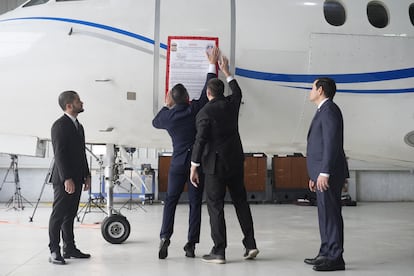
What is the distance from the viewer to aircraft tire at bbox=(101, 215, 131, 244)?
19.9ft

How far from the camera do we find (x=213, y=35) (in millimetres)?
5035

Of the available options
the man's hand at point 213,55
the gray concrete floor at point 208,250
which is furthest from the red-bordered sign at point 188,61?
the gray concrete floor at point 208,250

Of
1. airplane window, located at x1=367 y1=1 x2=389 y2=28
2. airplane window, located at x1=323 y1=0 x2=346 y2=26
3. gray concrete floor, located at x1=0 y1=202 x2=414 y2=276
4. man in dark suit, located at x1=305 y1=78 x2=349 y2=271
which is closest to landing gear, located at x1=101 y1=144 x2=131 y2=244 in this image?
gray concrete floor, located at x1=0 y1=202 x2=414 y2=276

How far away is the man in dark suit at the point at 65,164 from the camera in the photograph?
476 cm

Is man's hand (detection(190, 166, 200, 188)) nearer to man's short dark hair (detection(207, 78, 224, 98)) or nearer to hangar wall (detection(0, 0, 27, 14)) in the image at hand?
man's short dark hair (detection(207, 78, 224, 98))

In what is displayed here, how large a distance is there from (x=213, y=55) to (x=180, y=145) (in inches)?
39.6

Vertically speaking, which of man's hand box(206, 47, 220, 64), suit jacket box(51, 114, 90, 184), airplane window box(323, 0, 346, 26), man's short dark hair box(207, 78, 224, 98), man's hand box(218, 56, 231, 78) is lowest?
suit jacket box(51, 114, 90, 184)

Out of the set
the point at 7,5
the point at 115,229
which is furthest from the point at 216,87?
the point at 7,5

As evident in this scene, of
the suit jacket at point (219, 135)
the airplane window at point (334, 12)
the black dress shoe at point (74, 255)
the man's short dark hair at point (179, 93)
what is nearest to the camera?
the suit jacket at point (219, 135)

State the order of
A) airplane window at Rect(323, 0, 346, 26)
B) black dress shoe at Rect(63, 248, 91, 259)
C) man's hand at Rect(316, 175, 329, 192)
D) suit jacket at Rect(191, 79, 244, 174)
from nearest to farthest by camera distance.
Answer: man's hand at Rect(316, 175, 329, 192) → suit jacket at Rect(191, 79, 244, 174) → black dress shoe at Rect(63, 248, 91, 259) → airplane window at Rect(323, 0, 346, 26)

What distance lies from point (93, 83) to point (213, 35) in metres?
1.36

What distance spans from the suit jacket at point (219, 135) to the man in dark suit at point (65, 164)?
4.06ft

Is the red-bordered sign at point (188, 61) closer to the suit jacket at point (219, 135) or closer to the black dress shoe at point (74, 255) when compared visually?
the suit jacket at point (219, 135)

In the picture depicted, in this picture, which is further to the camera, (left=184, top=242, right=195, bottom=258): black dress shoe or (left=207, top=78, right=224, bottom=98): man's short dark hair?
(left=184, top=242, right=195, bottom=258): black dress shoe
